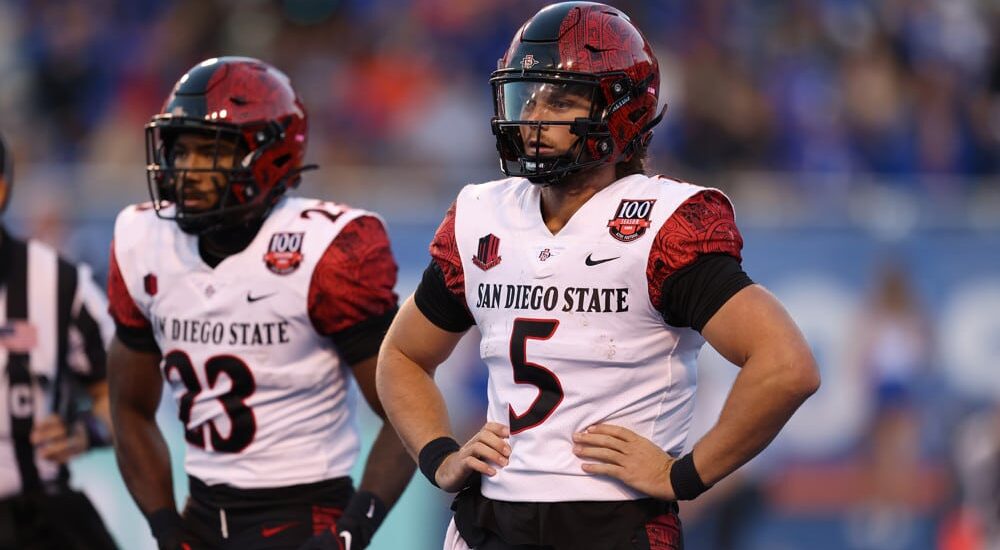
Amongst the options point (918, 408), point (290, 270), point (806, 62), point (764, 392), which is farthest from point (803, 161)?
point (764, 392)

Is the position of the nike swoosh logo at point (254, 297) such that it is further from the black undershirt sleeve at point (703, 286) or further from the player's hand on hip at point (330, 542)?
the black undershirt sleeve at point (703, 286)

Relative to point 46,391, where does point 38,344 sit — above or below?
above

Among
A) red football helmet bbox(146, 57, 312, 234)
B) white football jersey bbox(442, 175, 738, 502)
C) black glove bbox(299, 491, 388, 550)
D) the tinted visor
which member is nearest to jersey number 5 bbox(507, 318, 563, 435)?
white football jersey bbox(442, 175, 738, 502)

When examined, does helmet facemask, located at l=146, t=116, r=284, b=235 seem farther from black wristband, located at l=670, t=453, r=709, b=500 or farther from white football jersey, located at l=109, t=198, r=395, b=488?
black wristband, located at l=670, t=453, r=709, b=500

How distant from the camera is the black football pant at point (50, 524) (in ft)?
15.3

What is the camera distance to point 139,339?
430cm

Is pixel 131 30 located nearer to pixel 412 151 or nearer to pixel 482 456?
pixel 412 151

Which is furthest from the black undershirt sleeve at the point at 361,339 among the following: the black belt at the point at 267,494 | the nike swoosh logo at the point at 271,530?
the nike swoosh logo at the point at 271,530

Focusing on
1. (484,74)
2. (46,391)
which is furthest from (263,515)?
A: (484,74)

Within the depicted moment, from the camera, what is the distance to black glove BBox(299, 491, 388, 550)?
12.9 feet

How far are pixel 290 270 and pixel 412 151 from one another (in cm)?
501

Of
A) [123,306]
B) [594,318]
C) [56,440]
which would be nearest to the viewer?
[594,318]

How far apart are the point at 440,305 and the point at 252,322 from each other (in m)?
0.65

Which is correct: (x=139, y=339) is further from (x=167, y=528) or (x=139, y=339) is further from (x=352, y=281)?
(x=352, y=281)
